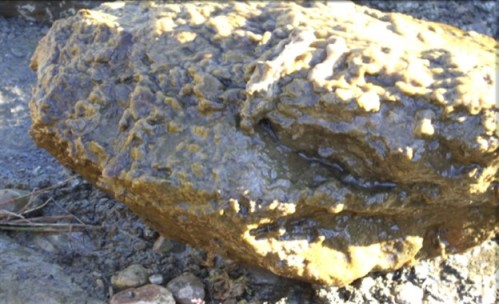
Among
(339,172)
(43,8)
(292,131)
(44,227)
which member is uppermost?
(292,131)

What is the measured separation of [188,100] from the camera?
86.8 inches

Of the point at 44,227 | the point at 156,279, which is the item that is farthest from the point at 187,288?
the point at 44,227

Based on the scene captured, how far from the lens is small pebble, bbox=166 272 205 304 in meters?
2.46

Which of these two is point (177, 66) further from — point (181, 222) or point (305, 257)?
point (305, 257)

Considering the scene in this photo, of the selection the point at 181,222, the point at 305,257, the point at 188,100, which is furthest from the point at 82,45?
the point at 305,257

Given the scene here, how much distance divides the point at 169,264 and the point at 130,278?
0.16 metres

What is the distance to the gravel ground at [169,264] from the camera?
2496 mm

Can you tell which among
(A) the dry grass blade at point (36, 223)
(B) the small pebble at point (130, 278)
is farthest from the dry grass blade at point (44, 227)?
(B) the small pebble at point (130, 278)

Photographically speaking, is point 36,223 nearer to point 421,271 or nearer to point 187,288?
point 187,288

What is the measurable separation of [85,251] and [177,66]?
905 mm

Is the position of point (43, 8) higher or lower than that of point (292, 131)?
lower

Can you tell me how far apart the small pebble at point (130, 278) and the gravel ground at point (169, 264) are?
0.03m

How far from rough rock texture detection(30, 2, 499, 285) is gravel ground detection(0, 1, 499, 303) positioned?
0.18m

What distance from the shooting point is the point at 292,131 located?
2088 millimetres
